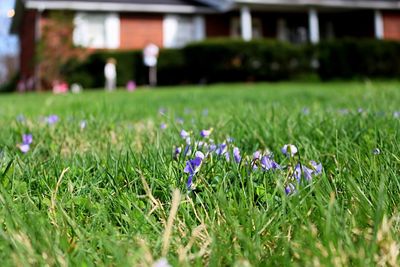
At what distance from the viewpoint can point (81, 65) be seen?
19.8m

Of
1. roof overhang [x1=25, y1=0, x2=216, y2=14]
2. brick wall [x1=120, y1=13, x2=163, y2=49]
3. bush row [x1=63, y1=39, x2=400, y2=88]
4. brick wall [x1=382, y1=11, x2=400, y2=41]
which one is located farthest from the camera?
brick wall [x1=382, y1=11, x2=400, y2=41]

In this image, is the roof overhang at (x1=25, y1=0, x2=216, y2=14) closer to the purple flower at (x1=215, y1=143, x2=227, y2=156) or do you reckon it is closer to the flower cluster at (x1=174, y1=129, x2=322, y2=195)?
the purple flower at (x1=215, y1=143, x2=227, y2=156)

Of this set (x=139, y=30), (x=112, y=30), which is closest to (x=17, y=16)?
(x=112, y=30)

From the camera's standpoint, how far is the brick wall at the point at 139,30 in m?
23.0

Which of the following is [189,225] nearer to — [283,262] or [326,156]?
[283,262]

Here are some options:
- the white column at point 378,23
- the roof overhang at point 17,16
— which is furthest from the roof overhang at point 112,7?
the white column at point 378,23

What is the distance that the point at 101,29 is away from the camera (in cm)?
2302

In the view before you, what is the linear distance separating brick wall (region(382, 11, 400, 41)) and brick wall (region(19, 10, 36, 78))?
17.5 metres

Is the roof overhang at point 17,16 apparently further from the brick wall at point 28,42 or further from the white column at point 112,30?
the white column at point 112,30

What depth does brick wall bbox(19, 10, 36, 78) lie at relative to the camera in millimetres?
23775

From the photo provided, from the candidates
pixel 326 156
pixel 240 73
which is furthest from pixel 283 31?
pixel 326 156

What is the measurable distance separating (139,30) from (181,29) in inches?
81.9

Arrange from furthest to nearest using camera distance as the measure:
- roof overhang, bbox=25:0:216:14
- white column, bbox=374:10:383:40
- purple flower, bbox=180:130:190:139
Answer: white column, bbox=374:10:383:40, roof overhang, bbox=25:0:216:14, purple flower, bbox=180:130:190:139

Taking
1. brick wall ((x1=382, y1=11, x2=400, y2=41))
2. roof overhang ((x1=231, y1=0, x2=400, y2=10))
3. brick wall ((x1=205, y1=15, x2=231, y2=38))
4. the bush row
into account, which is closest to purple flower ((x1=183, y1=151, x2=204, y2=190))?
the bush row
